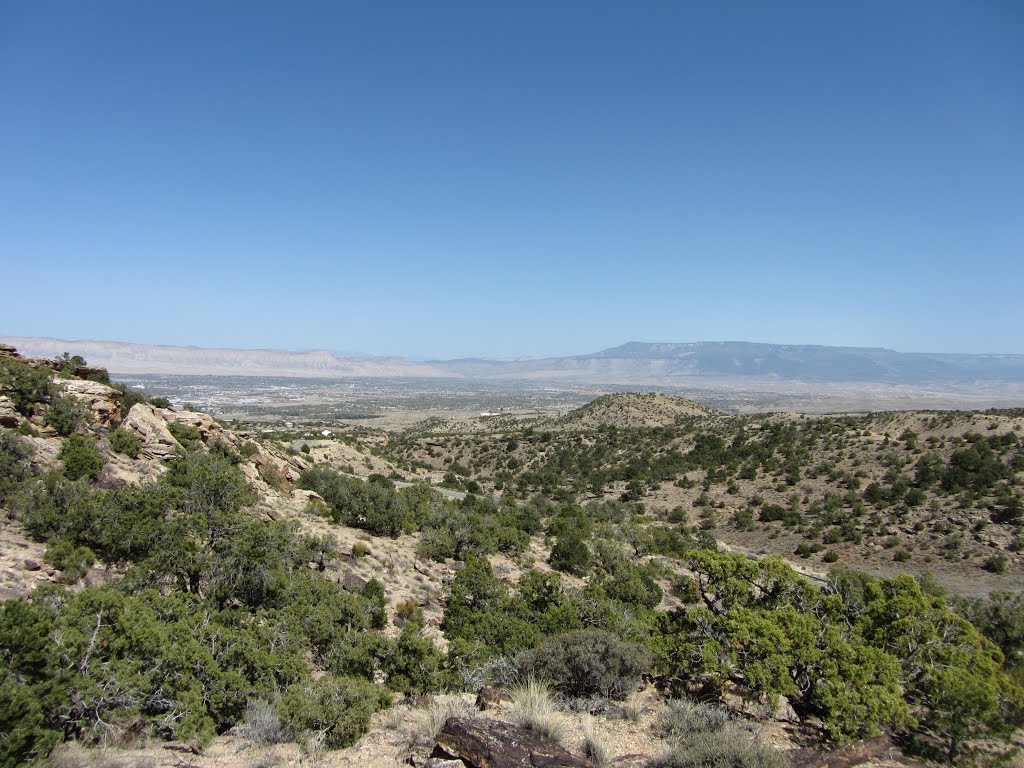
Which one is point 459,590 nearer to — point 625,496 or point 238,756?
point 238,756

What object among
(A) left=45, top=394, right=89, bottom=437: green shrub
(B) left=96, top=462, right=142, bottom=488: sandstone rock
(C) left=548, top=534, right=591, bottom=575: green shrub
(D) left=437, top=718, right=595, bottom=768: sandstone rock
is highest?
(A) left=45, top=394, right=89, bottom=437: green shrub

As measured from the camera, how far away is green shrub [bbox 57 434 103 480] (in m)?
15.9

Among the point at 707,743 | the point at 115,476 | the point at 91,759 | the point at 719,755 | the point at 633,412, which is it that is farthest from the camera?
the point at 633,412

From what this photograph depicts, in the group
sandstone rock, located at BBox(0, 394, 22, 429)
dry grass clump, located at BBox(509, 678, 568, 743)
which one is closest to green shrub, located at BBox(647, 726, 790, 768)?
dry grass clump, located at BBox(509, 678, 568, 743)

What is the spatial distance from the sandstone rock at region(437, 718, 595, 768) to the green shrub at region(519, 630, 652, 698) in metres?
2.69

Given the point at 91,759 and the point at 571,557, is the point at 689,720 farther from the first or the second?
the point at 571,557

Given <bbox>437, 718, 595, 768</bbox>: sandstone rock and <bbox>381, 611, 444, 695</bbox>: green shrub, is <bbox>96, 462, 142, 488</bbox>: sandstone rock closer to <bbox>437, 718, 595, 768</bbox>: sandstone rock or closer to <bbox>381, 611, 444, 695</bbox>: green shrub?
<bbox>381, 611, 444, 695</bbox>: green shrub

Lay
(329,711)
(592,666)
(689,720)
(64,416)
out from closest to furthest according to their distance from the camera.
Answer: (329,711), (689,720), (592,666), (64,416)

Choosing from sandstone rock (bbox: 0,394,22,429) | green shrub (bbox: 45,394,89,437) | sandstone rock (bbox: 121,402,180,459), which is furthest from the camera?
sandstone rock (bbox: 121,402,180,459)

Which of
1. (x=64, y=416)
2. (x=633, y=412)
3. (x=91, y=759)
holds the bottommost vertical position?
(x=633, y=412)

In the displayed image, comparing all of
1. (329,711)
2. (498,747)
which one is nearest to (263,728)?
(329,711)

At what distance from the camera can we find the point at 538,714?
750 cm

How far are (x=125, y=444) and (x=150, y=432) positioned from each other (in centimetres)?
237

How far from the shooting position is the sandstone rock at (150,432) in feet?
69.2
